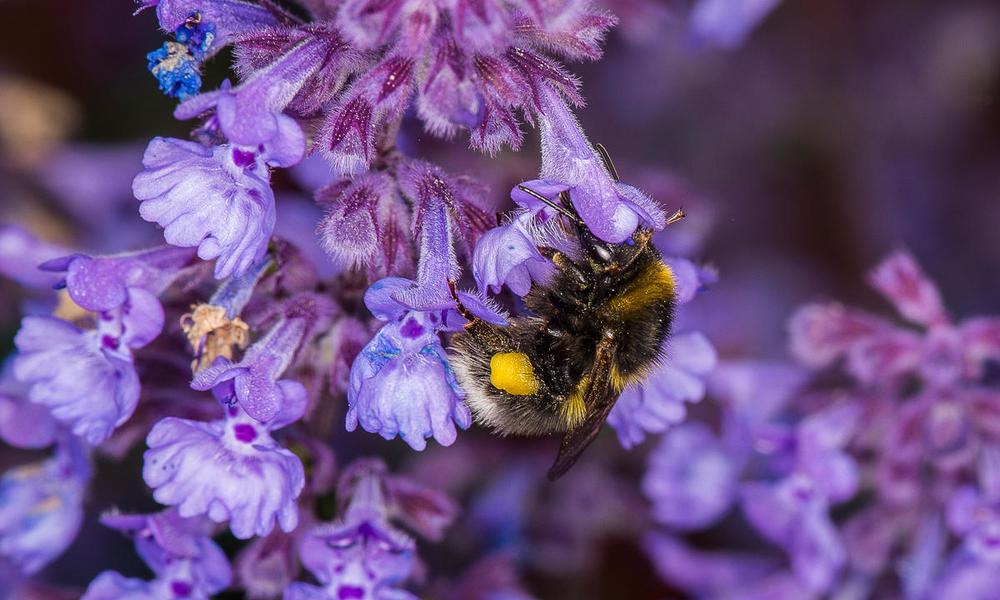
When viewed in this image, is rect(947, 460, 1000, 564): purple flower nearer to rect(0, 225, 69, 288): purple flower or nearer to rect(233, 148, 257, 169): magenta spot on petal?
rect(233, 148, 257, 169): magenta spot on petal

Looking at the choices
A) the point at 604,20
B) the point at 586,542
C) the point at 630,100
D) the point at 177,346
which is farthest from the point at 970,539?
the point at 630,100

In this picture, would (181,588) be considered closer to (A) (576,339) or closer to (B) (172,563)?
(B) (172,563)

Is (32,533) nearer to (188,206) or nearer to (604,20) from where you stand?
(188,206)

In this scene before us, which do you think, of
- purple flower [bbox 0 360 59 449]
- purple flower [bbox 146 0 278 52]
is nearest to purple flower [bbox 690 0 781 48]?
purple flower [bbox 146 0 278 52]

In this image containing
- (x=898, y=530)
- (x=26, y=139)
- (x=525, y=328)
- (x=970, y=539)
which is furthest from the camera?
(x=26, y=139)

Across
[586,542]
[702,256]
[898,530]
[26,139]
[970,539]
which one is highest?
[970,539]

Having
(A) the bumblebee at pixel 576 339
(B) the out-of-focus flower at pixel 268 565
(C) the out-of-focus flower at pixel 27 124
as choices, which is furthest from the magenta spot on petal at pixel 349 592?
(C) the out-of-focus flower at pixel 27 124

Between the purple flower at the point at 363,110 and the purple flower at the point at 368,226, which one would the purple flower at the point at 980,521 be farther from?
the purple flower at the point at 363,110

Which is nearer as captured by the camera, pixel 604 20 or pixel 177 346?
pixel 604 20

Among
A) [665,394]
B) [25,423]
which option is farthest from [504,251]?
[25,423]
